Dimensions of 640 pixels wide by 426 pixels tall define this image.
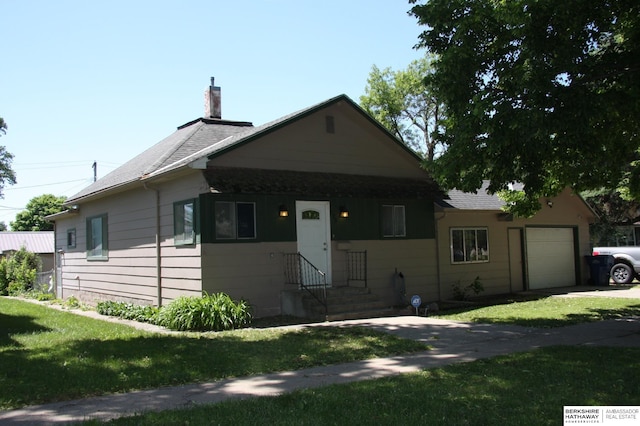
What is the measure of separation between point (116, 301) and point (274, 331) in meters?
7.83

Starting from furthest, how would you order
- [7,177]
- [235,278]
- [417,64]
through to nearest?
[417,64] → [7,177] → [235,278]

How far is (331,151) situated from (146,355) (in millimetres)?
7744

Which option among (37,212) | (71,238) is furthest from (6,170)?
(37,212)

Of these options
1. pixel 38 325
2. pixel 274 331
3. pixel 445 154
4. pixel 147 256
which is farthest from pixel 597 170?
pixel 38 325

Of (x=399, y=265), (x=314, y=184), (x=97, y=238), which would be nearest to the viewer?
(x=314, y=184)

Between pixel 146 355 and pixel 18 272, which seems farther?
pixel 18 272

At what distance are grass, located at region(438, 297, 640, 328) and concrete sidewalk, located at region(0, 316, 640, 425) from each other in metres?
0.65

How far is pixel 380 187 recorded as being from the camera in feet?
48.5

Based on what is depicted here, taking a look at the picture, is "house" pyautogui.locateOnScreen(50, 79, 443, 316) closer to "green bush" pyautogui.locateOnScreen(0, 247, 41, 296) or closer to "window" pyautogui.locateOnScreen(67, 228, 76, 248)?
"window" pyautogui.locateOnScreen(67, 228, 76, 248)

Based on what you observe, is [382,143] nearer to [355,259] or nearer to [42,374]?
[355,259]

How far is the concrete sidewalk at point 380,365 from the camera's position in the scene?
5895mm

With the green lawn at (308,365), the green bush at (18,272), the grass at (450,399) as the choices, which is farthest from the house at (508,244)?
the green bush at (18,272)

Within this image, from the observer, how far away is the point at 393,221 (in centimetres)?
1537

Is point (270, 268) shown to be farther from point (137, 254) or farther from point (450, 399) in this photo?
point (450, 399)
